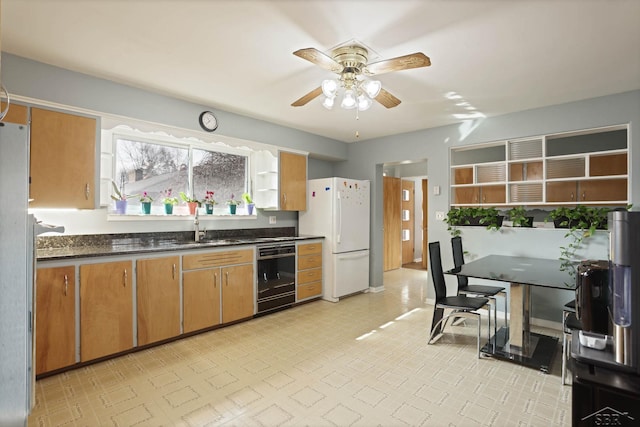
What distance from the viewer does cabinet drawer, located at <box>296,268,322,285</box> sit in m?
4.54

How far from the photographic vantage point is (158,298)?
10.2ft

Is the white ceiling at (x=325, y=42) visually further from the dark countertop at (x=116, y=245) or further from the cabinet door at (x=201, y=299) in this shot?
the cabinet door at (x=201, y=299)

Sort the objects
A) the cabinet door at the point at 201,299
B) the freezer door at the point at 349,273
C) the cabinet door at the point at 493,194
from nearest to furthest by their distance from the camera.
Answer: the cabinet door at the point at 201,299 < the cabinet door at the point at 493,194 < the freezer door at the point at 349,273

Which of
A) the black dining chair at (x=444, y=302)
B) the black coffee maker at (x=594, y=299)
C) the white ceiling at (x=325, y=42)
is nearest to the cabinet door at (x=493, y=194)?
the white ceiling at (x=325, y=42)

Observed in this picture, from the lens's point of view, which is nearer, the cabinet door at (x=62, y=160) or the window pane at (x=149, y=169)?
the cabinet door at (x=62, y=160)

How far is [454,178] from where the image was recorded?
4.60 metres

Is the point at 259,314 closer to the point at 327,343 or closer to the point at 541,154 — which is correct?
the point at 327,343

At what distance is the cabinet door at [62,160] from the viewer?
2703mm

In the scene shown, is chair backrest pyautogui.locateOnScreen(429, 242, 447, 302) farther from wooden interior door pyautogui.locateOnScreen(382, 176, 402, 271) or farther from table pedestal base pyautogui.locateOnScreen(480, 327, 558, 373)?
wooden interior door pyautogui.locateOnScreen(382, 176, 402, 271)

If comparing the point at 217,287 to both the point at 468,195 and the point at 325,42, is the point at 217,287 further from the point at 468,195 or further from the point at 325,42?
the point at 468,195

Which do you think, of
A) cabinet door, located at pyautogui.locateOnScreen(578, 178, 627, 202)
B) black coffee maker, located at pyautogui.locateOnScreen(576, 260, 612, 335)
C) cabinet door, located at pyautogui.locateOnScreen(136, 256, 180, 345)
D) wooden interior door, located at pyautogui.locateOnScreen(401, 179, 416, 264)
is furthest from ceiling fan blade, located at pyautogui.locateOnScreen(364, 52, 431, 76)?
wooden interior door, located at pyautogui.locateOnScreen(401, 179, 416, 264)

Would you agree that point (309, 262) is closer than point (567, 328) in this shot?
No

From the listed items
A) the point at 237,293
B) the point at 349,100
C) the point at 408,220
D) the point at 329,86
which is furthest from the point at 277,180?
the point at 408,220

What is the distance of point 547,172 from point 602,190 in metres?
0.61
